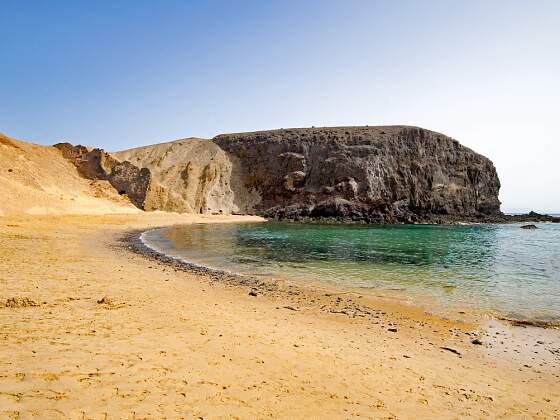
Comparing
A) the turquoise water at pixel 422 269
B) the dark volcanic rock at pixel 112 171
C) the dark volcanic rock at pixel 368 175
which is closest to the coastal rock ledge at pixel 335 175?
the dark volcanic rock at pixel 368 175

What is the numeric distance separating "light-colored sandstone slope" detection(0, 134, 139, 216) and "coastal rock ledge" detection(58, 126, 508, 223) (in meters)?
16.8

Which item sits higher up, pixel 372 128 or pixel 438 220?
pixel 372 128

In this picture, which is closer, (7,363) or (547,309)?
(7,363)

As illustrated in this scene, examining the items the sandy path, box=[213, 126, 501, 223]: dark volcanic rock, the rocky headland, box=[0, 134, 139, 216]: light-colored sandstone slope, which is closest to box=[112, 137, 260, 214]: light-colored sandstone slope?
the rocky headland

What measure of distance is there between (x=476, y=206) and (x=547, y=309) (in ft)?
237

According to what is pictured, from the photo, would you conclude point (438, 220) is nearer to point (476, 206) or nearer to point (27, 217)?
point (476, 206)

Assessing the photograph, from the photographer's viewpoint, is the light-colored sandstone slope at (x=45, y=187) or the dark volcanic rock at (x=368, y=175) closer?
the light-colored sandstone slope at (x=45, y=187)

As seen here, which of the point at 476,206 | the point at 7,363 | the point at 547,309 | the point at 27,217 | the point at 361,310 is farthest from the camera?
the point at 476,206

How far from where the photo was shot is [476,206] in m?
74.8

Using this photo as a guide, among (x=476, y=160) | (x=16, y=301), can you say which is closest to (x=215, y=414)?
(x=16, y=301)

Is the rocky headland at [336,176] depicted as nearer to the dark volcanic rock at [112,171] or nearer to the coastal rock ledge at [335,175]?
the coastal rock ledge at [335,175]

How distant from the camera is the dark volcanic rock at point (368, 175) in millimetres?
68750

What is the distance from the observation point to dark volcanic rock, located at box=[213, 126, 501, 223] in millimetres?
68750

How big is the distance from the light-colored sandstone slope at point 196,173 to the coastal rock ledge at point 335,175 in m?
0.21
